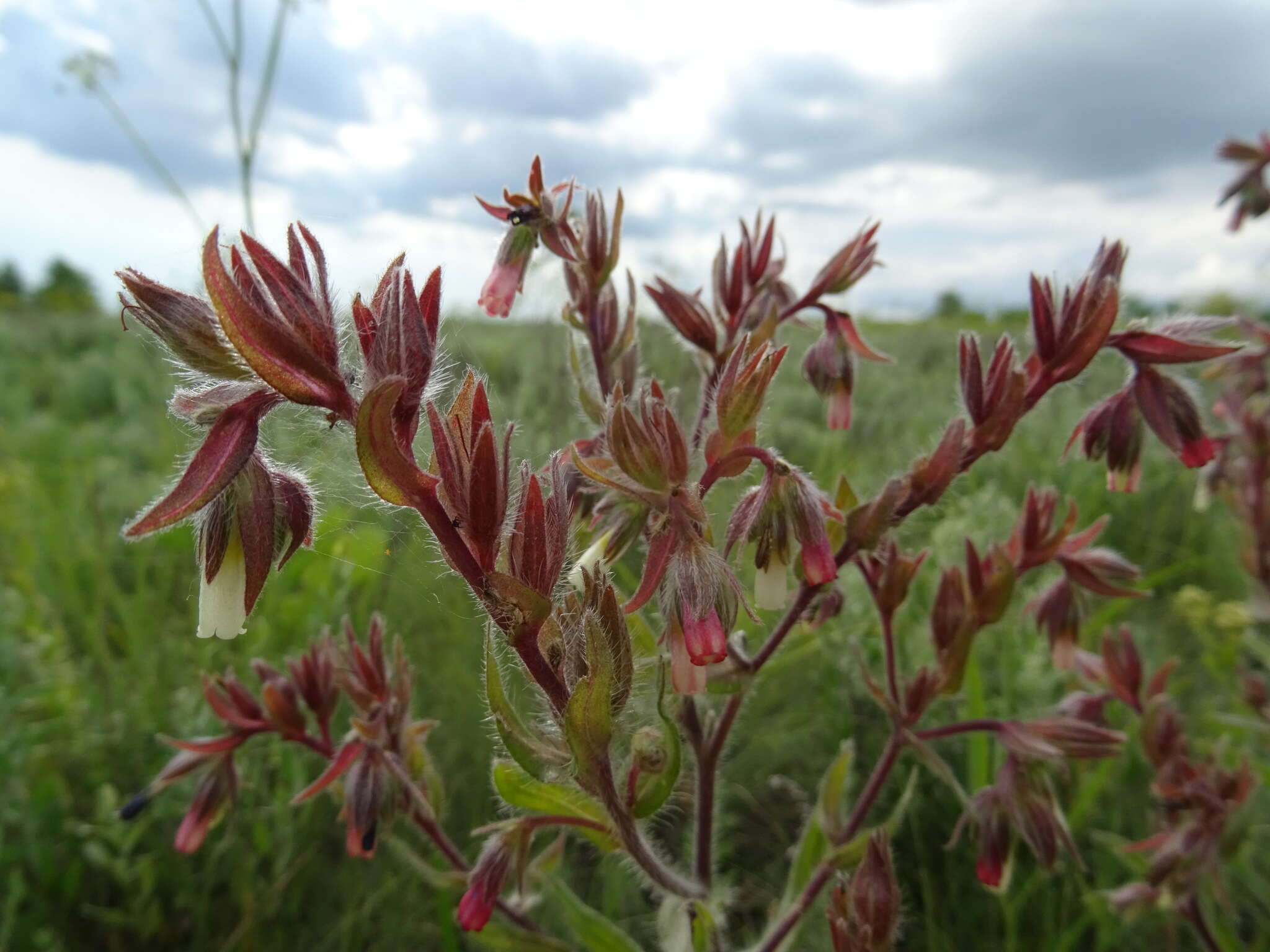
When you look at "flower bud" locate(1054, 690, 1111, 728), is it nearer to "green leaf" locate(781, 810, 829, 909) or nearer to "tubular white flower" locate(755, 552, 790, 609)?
"green leaf" locate(781, 810, 829, 909)

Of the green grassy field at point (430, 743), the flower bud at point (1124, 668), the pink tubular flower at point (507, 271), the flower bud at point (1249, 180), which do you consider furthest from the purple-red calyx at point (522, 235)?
the flower bud at point (1249, 180)

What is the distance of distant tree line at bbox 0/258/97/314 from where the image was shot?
1850 cm

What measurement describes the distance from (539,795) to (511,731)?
228 mm

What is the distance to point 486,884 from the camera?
108 centimetres

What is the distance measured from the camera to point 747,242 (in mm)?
1327

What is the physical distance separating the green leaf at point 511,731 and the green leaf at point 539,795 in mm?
111

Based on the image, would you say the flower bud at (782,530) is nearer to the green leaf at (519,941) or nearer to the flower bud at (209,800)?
the green leaf at (519,941)

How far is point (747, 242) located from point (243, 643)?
1864 millimetres

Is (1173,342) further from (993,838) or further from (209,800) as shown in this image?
(209,800)

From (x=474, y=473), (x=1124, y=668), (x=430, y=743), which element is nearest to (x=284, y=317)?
(x=474, y=473)

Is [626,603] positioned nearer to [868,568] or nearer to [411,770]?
[868,568]

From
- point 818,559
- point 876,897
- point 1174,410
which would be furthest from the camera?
point 1174,410

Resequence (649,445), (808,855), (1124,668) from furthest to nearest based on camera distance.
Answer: (1124,668) < (808,855) < (649,445)

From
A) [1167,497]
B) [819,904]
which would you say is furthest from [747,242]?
[1167,497]
